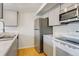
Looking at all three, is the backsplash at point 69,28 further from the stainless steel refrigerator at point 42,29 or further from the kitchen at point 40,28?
the stainless steel refrigerator at point 42,29

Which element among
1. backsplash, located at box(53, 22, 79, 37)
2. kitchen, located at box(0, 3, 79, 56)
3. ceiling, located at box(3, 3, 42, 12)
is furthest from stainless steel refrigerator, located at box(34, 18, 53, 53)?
backsplash, located at box(53, 22, 79, 37)

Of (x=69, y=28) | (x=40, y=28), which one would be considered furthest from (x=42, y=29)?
(x=69, y=28)

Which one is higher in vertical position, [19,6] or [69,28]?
[19,6]

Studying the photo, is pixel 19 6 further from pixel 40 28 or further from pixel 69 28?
pixel 40 28

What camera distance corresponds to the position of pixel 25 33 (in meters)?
2.69

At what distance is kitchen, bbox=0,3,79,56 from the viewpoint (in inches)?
51.6

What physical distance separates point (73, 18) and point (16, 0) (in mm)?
1020

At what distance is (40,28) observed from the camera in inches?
128

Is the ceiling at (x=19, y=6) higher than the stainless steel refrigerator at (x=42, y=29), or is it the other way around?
the ceiling at (x=19, y=6)

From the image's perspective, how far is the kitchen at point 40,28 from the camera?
1.31 m

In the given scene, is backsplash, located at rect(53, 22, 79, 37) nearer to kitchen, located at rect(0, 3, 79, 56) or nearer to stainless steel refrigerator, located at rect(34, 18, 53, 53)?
kitchen, located at rect(0, 3, 79, 56)

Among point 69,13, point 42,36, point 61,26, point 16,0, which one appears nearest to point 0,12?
point 16,0

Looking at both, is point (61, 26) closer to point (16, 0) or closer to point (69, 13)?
point (69, 13)

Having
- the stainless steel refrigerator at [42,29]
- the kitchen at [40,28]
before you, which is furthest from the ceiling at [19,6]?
the stainless steel refrigerator at [42,29]
